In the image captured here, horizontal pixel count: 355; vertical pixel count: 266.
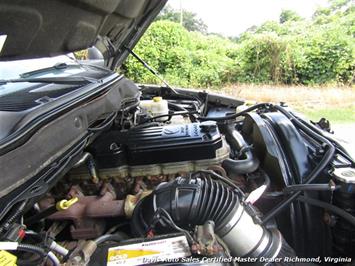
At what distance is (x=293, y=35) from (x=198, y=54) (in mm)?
2115

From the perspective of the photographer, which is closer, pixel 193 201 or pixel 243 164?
pixel 193 201

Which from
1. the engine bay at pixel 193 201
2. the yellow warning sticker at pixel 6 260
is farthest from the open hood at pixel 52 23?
the yellow warning sticker at pixel 6 260

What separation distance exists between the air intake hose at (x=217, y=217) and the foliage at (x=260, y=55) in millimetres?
6031

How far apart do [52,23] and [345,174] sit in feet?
3.55

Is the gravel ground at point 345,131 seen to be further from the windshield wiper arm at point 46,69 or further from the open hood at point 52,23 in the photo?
the windshield wiper arm at point 46,69

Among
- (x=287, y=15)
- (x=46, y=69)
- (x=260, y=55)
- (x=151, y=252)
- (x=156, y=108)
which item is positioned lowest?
(x=151, y=252)

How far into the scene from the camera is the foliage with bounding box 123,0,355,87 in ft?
21.4

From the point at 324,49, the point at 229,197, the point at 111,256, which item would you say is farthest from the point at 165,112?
the point at 324,49

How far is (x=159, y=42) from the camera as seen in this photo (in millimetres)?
7445

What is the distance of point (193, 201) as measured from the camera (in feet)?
3.03

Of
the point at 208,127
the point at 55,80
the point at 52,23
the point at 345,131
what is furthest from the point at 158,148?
the point at 345,131

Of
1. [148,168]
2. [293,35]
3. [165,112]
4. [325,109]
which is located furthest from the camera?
[293,35]

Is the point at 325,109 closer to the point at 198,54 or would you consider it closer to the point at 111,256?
the point at 198,54

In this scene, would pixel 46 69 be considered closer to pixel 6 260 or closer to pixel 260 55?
pixel 6 260
